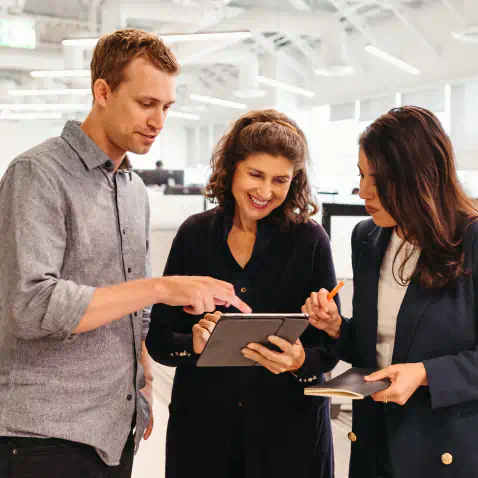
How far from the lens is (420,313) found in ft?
4.59

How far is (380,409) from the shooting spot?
150 centimetres

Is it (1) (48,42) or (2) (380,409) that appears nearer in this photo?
(2) (380,409)

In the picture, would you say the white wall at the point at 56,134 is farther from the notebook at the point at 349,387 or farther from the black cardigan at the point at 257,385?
the notebook at the point at 349,387

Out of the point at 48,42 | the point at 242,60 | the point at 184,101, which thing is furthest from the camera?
the point at 184,101

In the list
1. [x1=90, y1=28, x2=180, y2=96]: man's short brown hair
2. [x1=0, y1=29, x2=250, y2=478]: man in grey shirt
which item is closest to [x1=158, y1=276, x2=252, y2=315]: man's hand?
[x1=0, y1=29, x2=250, y2=478]: man in grey shirt

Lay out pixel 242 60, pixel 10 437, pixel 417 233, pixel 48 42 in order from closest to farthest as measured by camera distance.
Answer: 1. pixel 10 437
2. pixel 417 233
3. pixel 242 60
4. pixel 48 42

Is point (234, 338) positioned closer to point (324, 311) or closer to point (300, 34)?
point (324, 311)

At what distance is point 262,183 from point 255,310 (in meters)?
0.35

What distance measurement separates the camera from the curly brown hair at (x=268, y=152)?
68.4 inches

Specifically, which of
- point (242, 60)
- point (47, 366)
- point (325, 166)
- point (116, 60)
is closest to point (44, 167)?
point (116, 60)

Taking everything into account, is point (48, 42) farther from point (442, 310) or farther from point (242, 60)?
point (442, 310)

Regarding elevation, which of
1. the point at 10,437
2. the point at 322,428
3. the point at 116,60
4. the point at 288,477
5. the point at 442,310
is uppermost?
the point at 116,60

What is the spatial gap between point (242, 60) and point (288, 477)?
43.0ft

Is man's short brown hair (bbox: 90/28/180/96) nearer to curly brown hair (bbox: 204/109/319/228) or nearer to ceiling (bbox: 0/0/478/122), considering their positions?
curly brown hair (bbox: 204/109/319/228)
